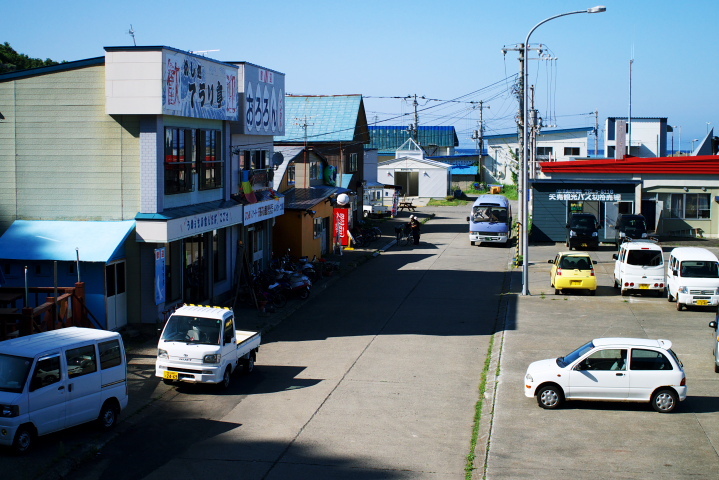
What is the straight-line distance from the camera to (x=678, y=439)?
A: 44.6ft

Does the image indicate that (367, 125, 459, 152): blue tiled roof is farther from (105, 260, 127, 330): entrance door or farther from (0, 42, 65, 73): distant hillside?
(105, 260, 127, 330): entrance door

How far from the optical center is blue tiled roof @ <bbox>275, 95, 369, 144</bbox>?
162 ft

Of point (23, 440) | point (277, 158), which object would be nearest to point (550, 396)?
point (23, 440)

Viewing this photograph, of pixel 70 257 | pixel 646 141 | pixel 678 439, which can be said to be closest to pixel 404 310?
pixel 70 257

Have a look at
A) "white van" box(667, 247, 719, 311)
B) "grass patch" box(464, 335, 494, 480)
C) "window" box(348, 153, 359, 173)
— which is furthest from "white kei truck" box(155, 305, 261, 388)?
"window" box(348, 153, 359, 173)

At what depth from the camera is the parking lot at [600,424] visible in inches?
481

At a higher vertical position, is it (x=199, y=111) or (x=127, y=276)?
(x=199, y=111)

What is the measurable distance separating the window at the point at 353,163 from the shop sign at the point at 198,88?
24512mm

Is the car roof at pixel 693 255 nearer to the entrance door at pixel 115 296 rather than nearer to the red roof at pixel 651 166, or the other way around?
the entrance door at pixel 115 296

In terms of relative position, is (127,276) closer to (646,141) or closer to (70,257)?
(70,257)

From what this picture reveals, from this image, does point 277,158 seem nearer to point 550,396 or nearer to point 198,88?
point 198,88

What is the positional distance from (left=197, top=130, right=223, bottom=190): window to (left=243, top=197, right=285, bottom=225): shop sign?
190 cm

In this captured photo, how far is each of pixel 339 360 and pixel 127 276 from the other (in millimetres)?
6200

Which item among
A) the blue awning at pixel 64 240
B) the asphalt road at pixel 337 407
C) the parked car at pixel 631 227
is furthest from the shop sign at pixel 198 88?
the parked car at pixel 631 227
